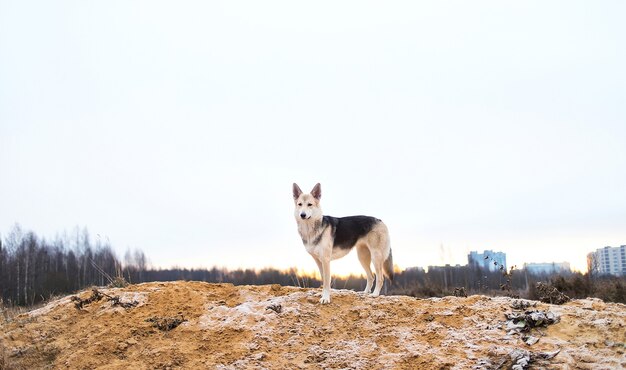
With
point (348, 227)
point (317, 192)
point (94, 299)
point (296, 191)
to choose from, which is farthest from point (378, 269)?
point (94, 299)

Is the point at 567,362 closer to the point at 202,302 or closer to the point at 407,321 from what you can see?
the point at 407,321

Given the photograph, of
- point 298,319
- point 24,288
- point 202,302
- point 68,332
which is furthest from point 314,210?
point 24,288

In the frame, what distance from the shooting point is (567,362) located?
295 inches

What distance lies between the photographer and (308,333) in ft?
28.7

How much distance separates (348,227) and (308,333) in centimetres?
232

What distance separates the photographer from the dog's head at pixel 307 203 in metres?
9.78

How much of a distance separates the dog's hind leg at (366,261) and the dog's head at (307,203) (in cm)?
129

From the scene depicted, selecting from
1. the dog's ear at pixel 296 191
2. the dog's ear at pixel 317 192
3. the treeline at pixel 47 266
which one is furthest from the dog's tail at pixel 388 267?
the treeline at pixel 47 266

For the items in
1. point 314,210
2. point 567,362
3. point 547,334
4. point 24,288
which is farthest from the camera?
point 24,288

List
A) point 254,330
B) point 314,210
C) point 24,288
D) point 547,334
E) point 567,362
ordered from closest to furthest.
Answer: point 567,362
point 547,334
point 254,330
point 314,210
point 24,288

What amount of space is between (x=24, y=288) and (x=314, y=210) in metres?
51.3

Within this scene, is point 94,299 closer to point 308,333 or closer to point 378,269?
point 308,333

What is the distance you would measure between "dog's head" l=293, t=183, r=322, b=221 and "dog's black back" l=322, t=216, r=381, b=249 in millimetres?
233

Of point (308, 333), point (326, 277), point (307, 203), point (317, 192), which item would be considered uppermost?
point (317, 192)
